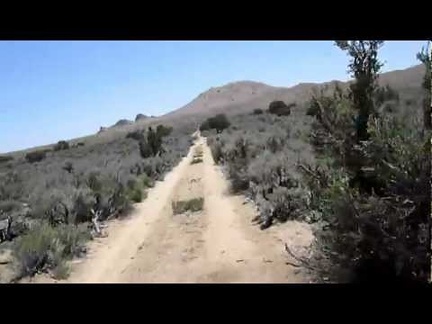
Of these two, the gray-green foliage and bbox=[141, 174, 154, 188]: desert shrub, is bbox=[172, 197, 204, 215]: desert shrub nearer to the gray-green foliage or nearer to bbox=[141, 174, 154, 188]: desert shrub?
the gray-green foliage

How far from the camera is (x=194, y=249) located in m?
7.75

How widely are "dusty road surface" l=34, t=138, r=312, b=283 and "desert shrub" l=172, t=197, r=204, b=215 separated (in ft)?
0.54

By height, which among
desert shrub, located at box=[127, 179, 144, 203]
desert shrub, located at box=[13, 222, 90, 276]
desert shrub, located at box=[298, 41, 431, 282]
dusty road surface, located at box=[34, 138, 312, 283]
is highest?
desert shrub, located at box=[298, 41, 431, 282]

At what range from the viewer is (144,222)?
400 inches

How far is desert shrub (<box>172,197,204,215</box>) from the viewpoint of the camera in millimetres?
10742

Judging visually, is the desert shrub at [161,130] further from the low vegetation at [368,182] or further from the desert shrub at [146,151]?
the low vegetation at [368,182]

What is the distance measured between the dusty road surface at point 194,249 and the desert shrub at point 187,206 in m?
0.16

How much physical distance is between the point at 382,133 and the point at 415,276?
1364 millimetres

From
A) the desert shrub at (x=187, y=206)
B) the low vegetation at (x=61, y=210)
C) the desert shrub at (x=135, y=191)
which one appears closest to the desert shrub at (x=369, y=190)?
the low vegetation at (x=61, y=210)

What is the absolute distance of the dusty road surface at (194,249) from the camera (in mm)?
6387

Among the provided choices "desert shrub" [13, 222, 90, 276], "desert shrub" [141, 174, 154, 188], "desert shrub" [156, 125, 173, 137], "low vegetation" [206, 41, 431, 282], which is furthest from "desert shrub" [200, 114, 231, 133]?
"low vegetation" [206, 41, 431, 282]
